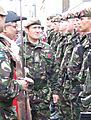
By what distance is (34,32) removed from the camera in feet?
20.6

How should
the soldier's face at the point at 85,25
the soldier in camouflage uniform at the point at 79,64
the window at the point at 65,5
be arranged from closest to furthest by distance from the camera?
the soldier in camouflage uniform at the point at 79,64 < the soldier's face at the point at 85,25 < the window at the point at 65,5

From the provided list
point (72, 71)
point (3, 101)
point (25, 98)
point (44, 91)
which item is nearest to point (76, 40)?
point (72, 71)

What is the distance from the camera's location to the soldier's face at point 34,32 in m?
6.25

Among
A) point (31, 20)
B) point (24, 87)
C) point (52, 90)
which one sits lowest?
point (52, 90)

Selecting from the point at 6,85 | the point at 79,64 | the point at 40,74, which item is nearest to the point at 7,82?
the point at 6,85

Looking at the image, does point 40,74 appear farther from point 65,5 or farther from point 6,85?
point 65,5

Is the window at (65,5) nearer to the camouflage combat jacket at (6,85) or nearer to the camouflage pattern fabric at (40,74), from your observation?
the camouflage pattern fabric at (40,74)

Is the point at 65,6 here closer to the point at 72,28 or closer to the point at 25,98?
the point at 72,28

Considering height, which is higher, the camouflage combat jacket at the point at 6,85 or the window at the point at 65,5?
A: the window at the point at 65,5

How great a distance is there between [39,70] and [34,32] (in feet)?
1.95

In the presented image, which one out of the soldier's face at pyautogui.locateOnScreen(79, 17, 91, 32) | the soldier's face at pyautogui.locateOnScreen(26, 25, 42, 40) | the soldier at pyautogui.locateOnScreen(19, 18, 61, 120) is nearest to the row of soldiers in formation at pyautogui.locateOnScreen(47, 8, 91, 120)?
the soldier's face at pyautogui.locateOnScreen(79, 17, 91, 32)

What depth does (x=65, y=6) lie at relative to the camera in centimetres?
1794

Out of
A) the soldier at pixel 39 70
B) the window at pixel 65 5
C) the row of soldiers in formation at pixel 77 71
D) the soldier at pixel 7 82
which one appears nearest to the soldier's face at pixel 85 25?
the row of soldiers in formation at pixel 77 71

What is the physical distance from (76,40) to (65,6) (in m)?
11.1
